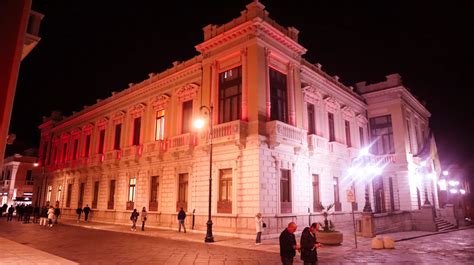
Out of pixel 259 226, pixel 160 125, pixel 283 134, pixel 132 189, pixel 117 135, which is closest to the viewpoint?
pixel 259 226

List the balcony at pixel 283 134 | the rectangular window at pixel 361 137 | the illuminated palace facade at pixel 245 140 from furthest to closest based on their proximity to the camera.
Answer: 1. the rectangular window at pixel 361 137
2. the illuminated palace facade at pixel 245 140
3. the balcony at pixel 283 134

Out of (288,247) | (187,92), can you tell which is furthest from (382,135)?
(288,247)

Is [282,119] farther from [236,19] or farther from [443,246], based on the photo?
[443,246]

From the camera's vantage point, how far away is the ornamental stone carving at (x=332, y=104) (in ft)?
84.0

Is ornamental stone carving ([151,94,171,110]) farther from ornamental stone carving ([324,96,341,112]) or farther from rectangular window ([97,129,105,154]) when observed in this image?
ornamental stone carving ([324,96,341,112])

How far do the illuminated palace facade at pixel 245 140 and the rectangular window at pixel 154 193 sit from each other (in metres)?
0.08

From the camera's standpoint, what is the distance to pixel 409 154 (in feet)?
95.3

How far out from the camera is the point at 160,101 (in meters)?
25.8

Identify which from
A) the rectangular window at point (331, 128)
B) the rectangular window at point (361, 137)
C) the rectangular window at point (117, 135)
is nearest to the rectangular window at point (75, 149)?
the rectangular window at point (117, 135)

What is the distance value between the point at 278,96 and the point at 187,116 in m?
6.85

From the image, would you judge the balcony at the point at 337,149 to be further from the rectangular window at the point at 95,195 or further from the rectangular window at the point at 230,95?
the rectangular window at the point at 95,195

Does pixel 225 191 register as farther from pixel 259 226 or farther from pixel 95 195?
pixel 95 195

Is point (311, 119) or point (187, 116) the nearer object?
point (187, 116)

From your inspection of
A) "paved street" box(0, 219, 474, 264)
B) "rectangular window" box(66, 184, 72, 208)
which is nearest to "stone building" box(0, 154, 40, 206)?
"rectangular window" box(66, 184, 72, 208)
